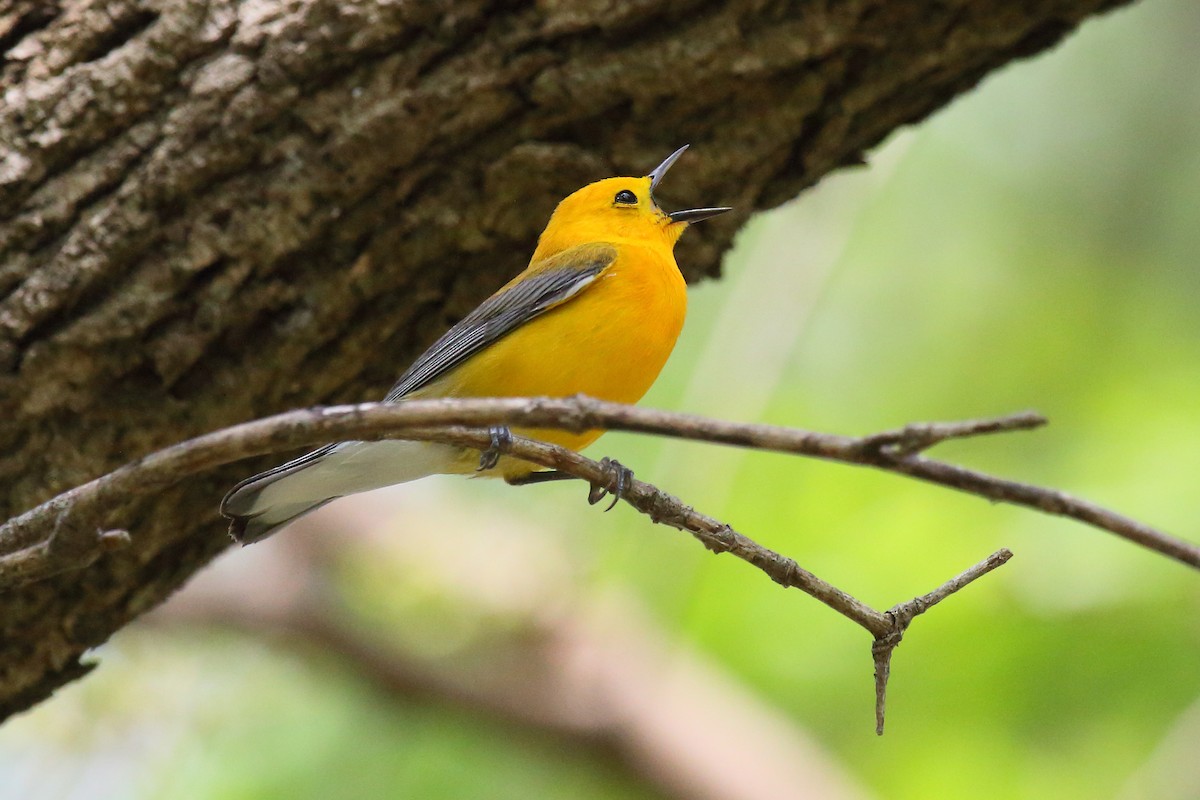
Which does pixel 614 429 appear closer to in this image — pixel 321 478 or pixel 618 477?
pixel 618 477

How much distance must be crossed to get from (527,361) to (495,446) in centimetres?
82

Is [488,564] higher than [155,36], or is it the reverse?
[155,36]

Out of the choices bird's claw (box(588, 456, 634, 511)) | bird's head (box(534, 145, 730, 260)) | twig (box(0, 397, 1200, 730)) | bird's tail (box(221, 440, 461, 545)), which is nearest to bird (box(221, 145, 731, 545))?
bird's tail (box(221, 440, 461, 545))

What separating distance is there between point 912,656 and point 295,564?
13.5ft

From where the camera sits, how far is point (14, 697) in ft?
12.8

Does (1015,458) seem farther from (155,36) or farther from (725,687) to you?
(155,36)

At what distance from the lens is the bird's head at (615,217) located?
4.25 metres

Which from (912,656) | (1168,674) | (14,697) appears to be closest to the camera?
(14,697)

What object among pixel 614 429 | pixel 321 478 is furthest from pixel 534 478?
pixel 614 429

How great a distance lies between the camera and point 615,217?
4441mm

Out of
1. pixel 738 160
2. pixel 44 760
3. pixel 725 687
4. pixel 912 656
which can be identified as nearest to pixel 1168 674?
pixel 912 656

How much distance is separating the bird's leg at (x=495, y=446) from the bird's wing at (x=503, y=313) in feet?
1.17

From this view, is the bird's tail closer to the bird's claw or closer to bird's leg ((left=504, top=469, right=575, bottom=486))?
bird's leg ((left=504, top=469, right=575, bottom=486))

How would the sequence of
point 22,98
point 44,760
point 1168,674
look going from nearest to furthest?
1. point 22,98
2. point 1168,674
3. point 44,760
